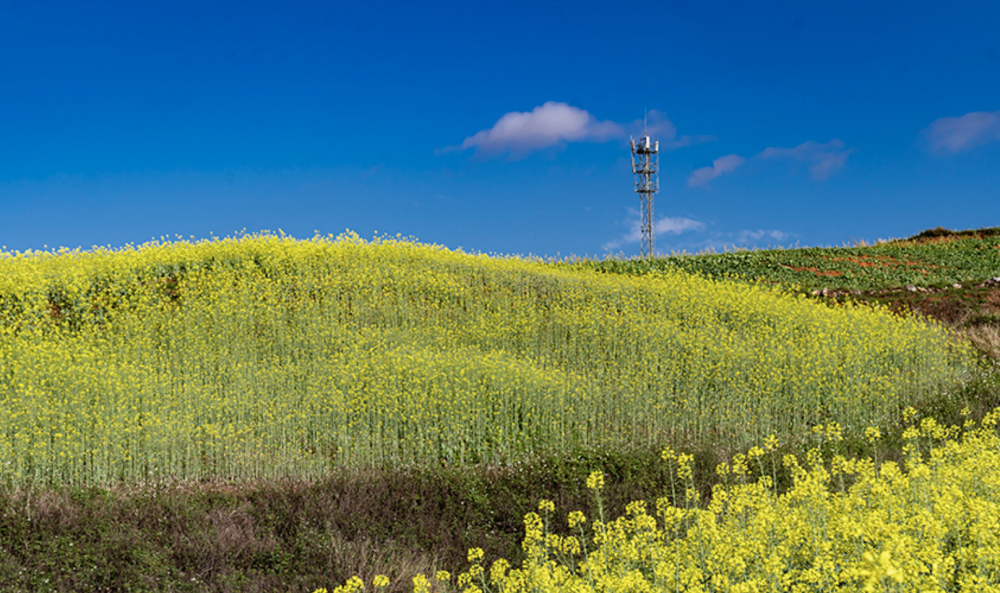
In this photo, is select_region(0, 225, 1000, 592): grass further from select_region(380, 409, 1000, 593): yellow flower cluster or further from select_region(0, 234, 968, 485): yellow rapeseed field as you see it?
select_region(380, 409, 1000, 593): yellow flower cluster

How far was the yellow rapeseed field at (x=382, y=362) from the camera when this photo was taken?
845cm

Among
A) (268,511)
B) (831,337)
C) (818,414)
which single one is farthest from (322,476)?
(831,337)

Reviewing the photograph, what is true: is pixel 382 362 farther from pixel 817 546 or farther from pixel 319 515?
pixel 817 546

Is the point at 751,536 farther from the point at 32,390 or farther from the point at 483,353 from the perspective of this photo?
the point at 32,390

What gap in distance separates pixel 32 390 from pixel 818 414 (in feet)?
37.6

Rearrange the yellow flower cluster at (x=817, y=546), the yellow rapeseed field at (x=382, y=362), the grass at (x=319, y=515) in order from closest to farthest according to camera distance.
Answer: the yellow flower cluster at (x=817, y=546) → the grass at (x=319, y=515) → the yellow rapeseed field at (x=382, y=362)

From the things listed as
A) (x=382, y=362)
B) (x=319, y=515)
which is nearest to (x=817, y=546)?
(x=319, y=515)

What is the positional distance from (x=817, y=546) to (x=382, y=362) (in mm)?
7777

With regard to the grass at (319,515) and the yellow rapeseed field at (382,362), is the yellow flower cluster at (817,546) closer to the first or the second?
the grass at (319,515)

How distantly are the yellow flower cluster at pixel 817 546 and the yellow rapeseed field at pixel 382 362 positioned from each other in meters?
3.86

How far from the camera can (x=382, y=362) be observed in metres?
10.6

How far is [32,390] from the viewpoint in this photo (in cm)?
930

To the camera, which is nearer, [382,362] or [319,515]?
[319,515]

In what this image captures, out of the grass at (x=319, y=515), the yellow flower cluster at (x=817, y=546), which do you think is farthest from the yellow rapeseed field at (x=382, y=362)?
the yellow flower cluster at (x=817, y=546)
